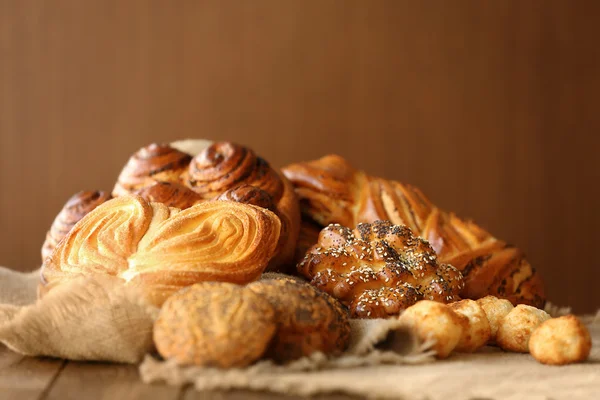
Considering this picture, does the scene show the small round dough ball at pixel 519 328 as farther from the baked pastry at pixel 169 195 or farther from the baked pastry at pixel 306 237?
the baked pastry at pixel 169 195

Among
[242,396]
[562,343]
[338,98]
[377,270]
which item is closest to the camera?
[242,396]

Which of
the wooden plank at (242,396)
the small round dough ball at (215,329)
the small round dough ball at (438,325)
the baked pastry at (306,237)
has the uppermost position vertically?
the small round dough ball at (215,329)

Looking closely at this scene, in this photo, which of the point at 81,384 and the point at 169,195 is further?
the point at 169,195

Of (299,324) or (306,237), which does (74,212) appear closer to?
(306,237)

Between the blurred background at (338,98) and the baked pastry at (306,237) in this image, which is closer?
the baked pastry at (306,237)

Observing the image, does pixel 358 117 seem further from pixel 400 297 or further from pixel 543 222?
pixel 400 297

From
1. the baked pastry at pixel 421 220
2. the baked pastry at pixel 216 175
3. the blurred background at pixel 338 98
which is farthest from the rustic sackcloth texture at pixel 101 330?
the blurred background at pixel 338 98

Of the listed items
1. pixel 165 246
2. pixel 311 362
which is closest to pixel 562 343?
pixel 311 362
